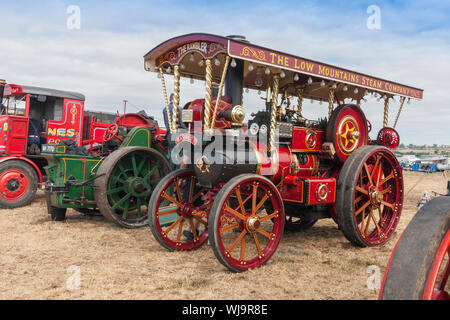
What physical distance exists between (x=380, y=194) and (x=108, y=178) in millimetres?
3725

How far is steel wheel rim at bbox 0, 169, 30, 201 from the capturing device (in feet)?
23.1

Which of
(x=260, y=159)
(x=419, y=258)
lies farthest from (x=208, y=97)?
(x=419, y=258)

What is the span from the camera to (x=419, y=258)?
4.65ft

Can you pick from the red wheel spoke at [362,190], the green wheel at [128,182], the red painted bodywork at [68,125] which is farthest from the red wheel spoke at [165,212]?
the red painted bodywork at [68,125]

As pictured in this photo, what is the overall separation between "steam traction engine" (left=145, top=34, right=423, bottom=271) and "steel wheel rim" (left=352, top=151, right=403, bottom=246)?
1cm

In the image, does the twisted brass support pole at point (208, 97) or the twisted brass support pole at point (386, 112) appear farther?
the twisted brass support pole at point (386, 112)

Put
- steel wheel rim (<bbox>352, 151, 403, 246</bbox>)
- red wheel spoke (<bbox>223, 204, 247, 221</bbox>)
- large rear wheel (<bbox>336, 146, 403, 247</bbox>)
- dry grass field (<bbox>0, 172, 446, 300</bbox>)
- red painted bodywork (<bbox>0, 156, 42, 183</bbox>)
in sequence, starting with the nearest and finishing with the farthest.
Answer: dry grass field (<bbox>0, 172, 446, 300</bbox>) < red wheel spoke (<bbox>223, 204, 247, 221</bbox>) < large rear wheel (<bbox>336, 146, 403, 247</bbox>) < steel wheel rim (<bbox>352, 151, 403, 246</bbox>) < red painted bodywork (<bbox>0, 156, 42, 183</bbox>)

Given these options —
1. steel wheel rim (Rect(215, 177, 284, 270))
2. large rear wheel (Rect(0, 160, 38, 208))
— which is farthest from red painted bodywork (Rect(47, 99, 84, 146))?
steel wheel rim (Rect(215, 177, 284, 270))

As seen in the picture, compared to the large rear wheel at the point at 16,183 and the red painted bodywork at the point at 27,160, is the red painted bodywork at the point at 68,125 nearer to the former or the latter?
the red painted bodywork at the point at 27,160

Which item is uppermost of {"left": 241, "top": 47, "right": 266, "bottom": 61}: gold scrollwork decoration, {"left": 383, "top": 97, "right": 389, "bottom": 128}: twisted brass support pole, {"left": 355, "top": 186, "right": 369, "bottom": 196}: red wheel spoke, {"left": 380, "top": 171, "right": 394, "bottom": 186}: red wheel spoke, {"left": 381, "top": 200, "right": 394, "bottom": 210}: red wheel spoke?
{"left": 241, "top": 47, "right": 266, "bottom": 61}: gold scrollwork decoration

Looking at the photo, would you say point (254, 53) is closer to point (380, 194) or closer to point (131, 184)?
point (380, 194)

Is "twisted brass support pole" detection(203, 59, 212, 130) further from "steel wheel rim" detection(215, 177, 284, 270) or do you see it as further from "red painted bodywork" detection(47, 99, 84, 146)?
"red painted bodywork" detection(47, 99, 84, 146)

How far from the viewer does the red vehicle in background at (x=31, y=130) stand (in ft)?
23.6

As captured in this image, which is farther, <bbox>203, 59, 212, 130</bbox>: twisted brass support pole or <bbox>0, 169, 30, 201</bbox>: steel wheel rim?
<bbox>0, 169, 30, 201</bbox>: steel wheel rim
